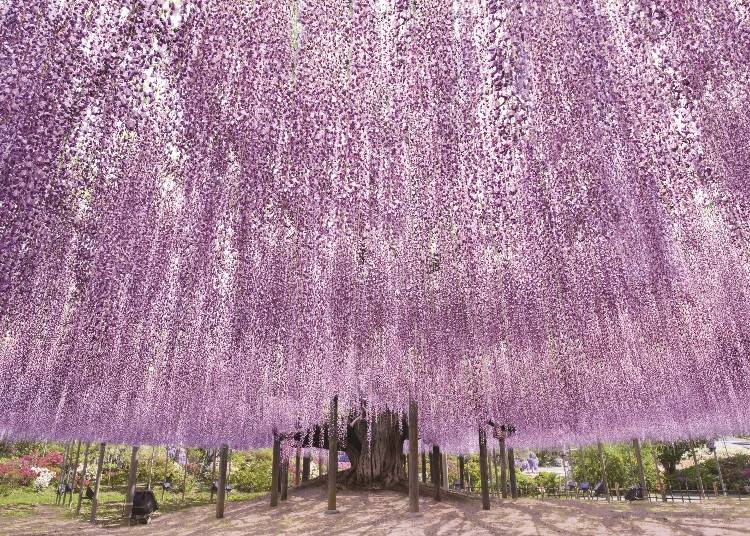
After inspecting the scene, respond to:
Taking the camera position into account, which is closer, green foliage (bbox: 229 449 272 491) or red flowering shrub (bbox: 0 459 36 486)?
red flowering shrub (bbox: 0 459 36 486)

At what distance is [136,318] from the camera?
1026 centimetres

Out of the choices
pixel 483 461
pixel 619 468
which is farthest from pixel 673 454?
pixel 483 461

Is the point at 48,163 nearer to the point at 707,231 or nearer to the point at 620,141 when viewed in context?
the point at 620,141

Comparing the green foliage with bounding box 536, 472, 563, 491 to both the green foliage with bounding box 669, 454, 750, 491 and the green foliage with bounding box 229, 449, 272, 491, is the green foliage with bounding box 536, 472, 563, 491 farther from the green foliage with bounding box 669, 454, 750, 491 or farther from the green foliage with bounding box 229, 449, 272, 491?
the green foliage with bounding box 229, 449, 272, 491

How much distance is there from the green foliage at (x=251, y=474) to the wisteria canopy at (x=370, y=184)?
18777 millimetres

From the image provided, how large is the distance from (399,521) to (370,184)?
29.4 feet

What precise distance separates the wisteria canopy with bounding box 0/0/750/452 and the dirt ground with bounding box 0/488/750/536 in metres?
3.40

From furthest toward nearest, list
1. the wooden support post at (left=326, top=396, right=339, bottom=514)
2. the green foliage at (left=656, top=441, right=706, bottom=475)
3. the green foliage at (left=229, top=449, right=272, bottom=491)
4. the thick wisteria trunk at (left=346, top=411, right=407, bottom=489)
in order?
1. the green foliage at (left=656, top=441, right=706, bottom=475)
2. the green foliage at (left=229, top=449, right=272, bottom=491)
3. the thick wisteria trunk at (left=346, top=411, right=407, bottom=489)
4. the wooden support post at (left=326, top=396, right=339, bottom=514)

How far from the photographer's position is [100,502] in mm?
23047

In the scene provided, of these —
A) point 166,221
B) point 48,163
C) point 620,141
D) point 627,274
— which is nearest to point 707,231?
point 627,274

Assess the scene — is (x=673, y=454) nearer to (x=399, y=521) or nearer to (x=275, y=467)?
(x=399, y=521)

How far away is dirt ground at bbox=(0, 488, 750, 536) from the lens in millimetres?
11164

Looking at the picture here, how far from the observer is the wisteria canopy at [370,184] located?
4.86 metres

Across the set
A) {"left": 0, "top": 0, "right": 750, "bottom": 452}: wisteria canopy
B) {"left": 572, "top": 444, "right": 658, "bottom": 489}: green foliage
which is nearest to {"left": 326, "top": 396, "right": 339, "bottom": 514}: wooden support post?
{"left": 0, "top": 0, "right": 750, "bottom": 452}: wisteria canopy
